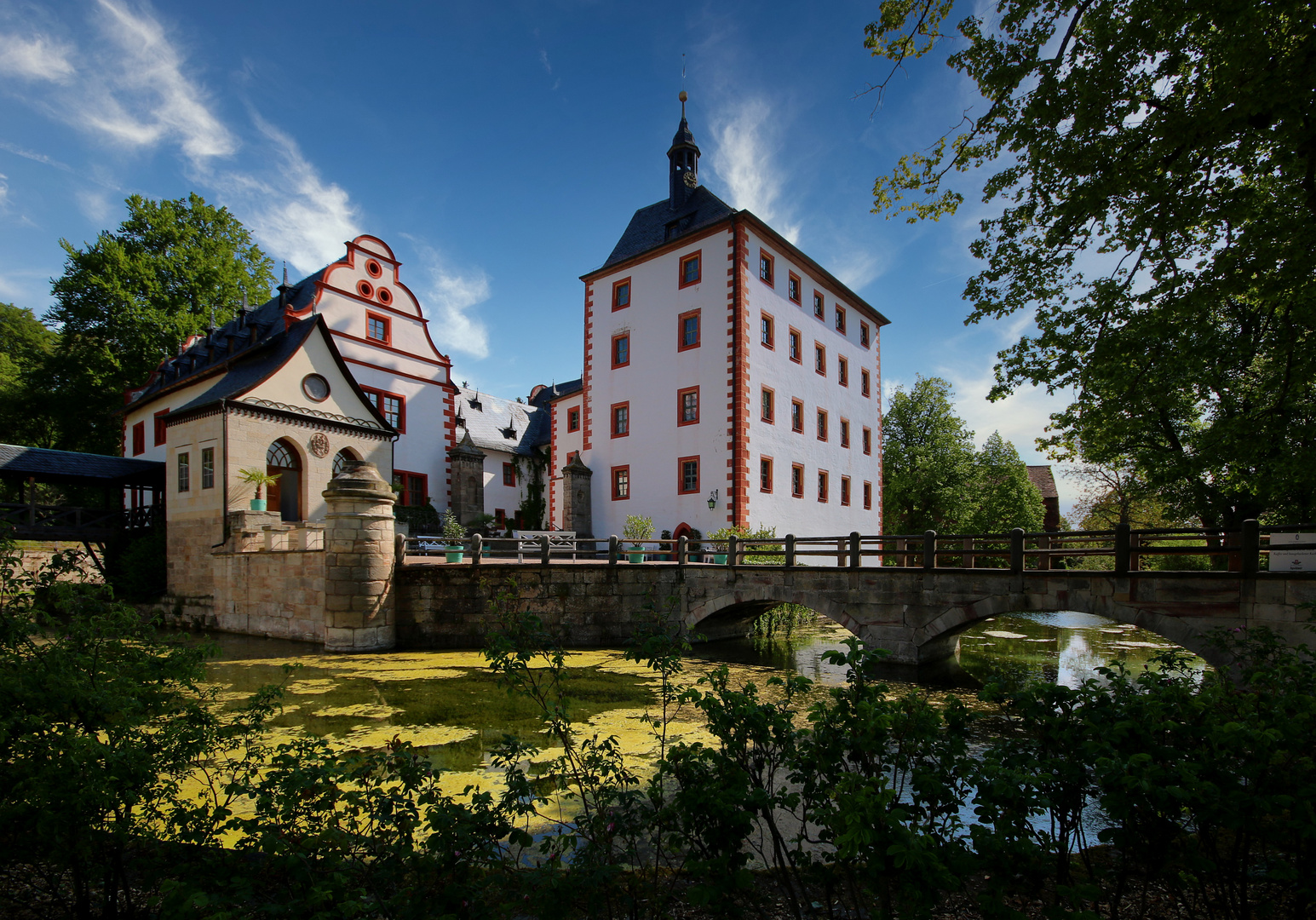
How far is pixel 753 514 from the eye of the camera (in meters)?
23.0

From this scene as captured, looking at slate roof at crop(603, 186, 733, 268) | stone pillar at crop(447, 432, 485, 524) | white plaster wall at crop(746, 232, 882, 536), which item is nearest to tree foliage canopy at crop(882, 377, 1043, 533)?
white plaster wall at crop(746, 232, 882, 536)

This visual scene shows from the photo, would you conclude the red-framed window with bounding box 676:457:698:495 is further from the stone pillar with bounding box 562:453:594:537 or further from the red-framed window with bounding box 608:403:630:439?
the stone pillar with bounding box 562:453:594:537

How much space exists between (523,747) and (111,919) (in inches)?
82.0

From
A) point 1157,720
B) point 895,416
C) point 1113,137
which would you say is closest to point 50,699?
point 1157,720

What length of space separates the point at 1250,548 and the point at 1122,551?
1559 mm

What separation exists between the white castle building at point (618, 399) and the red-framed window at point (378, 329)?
83 mm

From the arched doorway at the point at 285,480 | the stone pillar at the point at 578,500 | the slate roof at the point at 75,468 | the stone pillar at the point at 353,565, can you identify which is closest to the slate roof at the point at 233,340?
the slate roof at the point at 75,468

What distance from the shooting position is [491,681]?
12.0m

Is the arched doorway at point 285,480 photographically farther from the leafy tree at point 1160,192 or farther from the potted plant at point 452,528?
the leafy tree at point 1160,192

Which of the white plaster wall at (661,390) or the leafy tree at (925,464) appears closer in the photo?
the white plaster wall at (661,390)

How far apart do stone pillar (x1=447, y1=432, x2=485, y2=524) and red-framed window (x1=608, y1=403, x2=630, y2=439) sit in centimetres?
783

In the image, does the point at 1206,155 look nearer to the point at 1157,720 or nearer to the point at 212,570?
the point at 1157,720

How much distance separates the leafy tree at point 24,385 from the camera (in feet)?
98.3

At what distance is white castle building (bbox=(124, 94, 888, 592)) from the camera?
2102 centimetres
